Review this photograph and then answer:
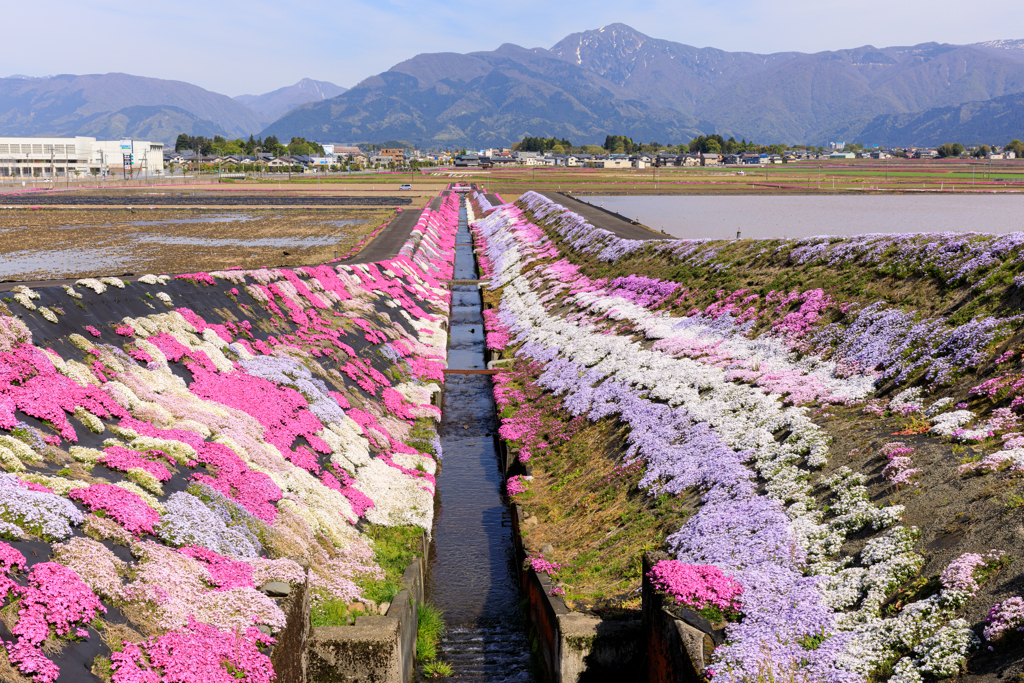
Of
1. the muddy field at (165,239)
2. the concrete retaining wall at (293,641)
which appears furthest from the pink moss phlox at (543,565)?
the muddy field at (165,239)

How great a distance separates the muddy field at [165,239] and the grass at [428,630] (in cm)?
4592

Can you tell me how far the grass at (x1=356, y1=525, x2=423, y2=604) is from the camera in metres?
18.4

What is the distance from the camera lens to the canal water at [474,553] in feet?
61.8

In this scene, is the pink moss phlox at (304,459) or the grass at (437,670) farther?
the pink moss phlox at (304,459)

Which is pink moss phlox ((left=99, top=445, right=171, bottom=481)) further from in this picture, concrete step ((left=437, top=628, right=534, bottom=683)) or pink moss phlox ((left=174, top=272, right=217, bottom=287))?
pink moss phlox ((left=174, top=272, right=217, bottom=287))

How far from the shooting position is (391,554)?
21016 mm

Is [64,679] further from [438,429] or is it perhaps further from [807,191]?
[807,191]

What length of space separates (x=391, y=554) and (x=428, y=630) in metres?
2.63

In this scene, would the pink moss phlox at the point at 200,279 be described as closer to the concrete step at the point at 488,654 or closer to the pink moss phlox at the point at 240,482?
the pink moss phlox at the point at 240,482

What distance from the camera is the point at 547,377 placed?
36.6 m

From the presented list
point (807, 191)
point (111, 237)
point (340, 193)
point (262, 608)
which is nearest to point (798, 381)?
point (262, 608)

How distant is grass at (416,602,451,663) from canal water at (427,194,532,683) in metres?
0.27

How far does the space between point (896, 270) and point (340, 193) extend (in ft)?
526

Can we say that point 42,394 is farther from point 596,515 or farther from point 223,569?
point 596,515
